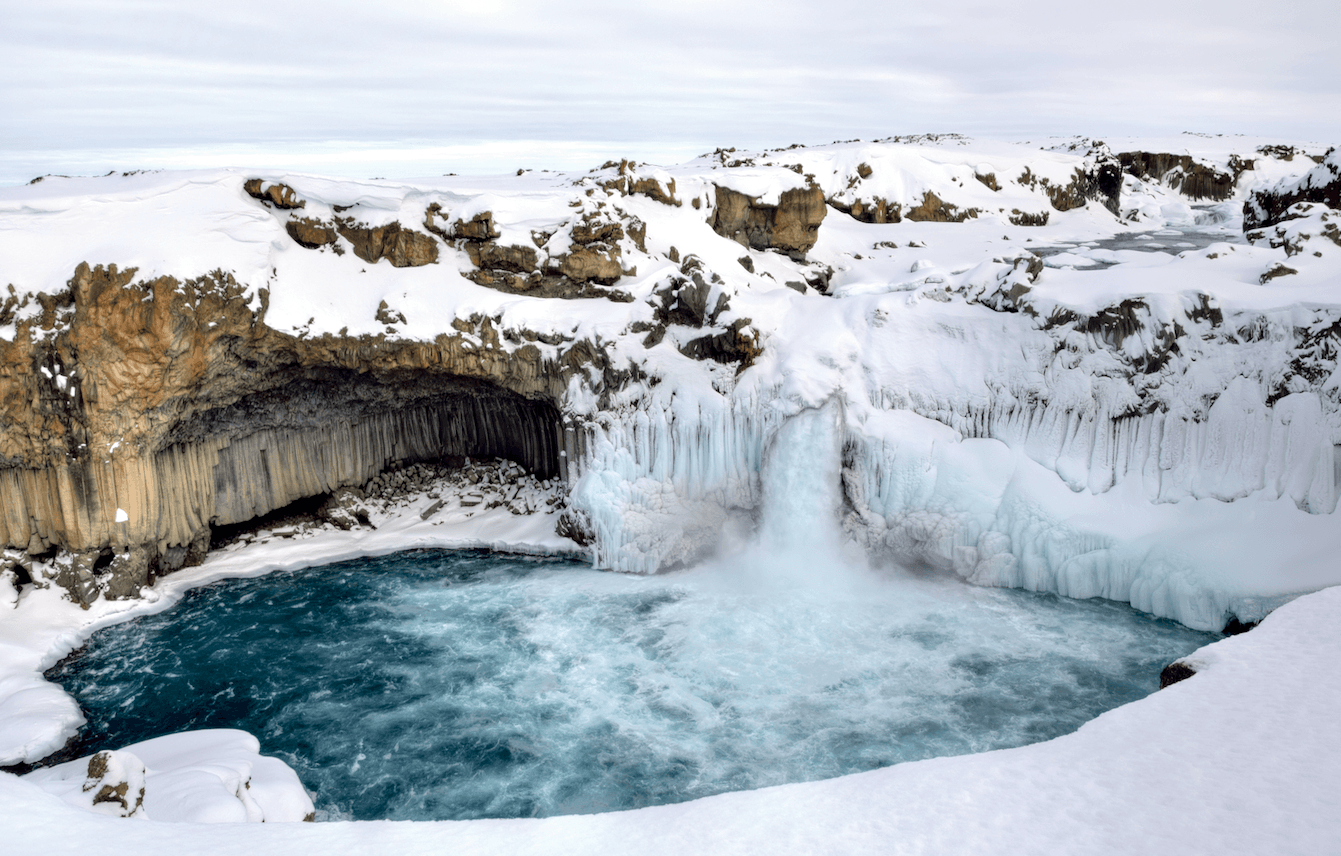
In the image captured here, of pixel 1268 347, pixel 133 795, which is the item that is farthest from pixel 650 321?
pixel 133 795

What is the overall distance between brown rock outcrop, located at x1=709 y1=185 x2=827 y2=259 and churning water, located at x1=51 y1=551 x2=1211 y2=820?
10638 millimetres

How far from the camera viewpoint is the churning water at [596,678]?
12336 mm

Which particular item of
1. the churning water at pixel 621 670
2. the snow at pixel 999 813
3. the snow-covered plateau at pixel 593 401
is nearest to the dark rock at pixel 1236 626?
the snow-covered plateau at pixel 593 401

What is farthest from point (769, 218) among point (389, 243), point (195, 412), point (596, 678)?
point (195, 412)

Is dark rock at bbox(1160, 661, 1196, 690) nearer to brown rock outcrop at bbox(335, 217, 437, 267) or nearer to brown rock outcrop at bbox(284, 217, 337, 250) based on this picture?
brown rock outcrop at bbox(335, 217, 437, 267)

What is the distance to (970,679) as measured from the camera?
14062mm

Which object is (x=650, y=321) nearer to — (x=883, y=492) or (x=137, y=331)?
(x=883, y=492)

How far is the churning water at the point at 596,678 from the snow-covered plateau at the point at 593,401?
38.8 inches

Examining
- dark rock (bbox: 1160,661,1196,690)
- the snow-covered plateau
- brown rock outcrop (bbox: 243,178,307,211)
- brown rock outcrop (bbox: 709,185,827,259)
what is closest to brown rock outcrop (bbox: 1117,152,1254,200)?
the snow-covered plateau

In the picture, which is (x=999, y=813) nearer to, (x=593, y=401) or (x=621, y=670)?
(x=621, y=670)

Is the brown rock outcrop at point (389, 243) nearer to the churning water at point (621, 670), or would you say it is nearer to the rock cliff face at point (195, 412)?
the rock cliff face at point (195, 412)

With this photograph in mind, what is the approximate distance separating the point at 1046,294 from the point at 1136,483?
3996mm

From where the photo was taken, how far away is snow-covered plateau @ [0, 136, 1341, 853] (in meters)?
15.7

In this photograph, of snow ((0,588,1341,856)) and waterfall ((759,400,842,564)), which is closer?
snow ((0,588,1341,856))
